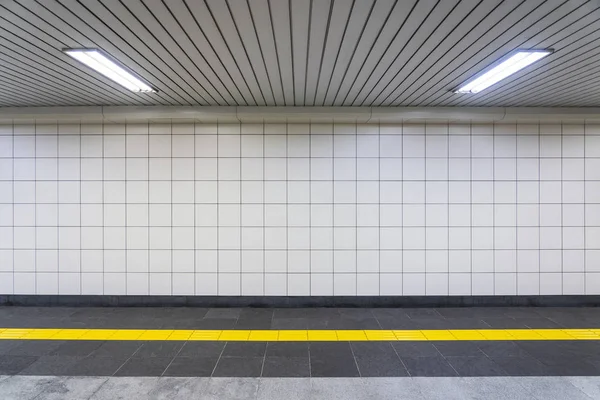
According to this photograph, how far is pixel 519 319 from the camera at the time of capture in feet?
13.3

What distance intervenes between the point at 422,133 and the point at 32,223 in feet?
19.6

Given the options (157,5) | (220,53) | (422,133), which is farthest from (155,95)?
(422,133)

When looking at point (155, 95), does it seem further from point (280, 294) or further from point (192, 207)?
point (280, 294)

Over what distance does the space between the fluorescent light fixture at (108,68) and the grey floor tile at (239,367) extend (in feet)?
9.93

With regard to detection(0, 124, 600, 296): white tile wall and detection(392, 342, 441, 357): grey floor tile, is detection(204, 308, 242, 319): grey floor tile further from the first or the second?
detection(392, 342, 441, 357): grey floor tile

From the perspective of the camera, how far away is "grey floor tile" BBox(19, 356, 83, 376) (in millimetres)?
2768

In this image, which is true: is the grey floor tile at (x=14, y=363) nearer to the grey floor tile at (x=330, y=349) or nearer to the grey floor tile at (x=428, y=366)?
the grey floor tile at (x=330, y=349)

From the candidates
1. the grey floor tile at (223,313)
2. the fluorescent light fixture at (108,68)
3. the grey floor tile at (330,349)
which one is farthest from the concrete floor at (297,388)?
the fluorescent light fixture at (108,68)

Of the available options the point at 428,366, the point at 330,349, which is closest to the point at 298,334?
the point at 330,349

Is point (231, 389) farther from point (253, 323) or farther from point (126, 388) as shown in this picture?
point (253, 323)

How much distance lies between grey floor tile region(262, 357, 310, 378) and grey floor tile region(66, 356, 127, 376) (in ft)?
4.66

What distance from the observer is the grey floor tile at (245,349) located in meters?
3.12

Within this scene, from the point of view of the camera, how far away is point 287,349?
10.5 ft

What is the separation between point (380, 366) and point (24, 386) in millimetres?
3145
